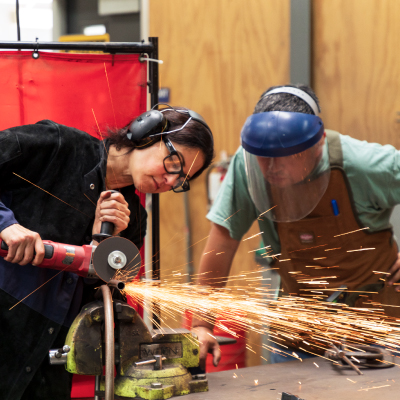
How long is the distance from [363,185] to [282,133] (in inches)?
22.2

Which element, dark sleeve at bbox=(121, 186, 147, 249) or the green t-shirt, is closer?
dark sleeve at bbox=(121, 186, 147, 249)

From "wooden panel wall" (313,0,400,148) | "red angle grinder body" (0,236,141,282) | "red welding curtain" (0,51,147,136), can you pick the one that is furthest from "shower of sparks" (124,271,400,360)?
"wooden panel wall" (313,0,400,148)

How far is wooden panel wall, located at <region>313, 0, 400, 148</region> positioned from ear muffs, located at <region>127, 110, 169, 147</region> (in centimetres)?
240

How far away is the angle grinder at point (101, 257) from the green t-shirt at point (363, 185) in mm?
874

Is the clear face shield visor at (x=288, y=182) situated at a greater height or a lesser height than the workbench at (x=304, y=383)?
greater

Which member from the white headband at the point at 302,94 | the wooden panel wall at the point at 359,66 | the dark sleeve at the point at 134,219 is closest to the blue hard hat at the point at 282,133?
the white headband at the point at 302,94

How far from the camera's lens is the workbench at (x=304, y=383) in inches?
66.4

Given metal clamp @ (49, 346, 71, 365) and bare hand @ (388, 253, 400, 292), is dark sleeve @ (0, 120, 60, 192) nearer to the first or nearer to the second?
metal clamp @ (49, 346, 71, 365)

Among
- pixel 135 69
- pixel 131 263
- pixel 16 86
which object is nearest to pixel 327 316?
pixel 131 263

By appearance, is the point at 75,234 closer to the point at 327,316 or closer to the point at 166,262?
the point at 327,316

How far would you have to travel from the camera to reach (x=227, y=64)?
425 centimetres

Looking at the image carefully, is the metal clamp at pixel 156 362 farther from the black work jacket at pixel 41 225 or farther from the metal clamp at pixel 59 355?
the black work jacket at pixel 41 225

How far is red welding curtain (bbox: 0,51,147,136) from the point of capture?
89.5 inches

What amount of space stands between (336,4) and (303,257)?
245cm
